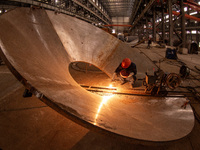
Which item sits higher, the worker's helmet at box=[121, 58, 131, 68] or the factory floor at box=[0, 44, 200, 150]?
the worker's helmet at box=[121, 58, 131, 68]

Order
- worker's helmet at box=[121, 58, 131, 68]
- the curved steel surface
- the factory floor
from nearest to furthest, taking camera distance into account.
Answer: the curved steel surface, the factory floor, worker's helmet at box=[121, 58, 131, 68]

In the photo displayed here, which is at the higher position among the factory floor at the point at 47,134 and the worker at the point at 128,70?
the worker at the point at 128,70

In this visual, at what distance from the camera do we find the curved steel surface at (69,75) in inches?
46.2

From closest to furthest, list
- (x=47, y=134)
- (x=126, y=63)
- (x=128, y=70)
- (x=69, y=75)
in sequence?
(x=47, y=134)
(x=69, y=75)
(x=126, y=63)
(x=128, y=70)

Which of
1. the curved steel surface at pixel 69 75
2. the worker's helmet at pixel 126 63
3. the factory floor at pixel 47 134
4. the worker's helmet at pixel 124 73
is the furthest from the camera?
the worker's helmet at pixel 124 73

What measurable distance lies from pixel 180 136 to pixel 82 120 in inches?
51.4

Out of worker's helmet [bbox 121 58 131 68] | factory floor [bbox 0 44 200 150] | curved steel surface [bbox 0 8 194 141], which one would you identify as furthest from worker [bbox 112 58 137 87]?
factory floor [bbox 0 44 200 150]

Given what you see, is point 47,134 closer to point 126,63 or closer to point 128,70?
point 126,63

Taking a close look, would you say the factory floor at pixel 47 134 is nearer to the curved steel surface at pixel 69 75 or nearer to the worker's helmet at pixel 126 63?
the curved steel surface at pixel 69 75

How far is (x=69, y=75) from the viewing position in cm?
226

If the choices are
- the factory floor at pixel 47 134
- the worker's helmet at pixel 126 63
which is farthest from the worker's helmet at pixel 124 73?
the factory floor at pixel 47 134

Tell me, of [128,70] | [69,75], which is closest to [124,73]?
[128,70]

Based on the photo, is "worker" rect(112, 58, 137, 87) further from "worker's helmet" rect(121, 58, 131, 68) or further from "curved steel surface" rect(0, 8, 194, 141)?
"curved steel surface" rect(0, 8, 194, 141)

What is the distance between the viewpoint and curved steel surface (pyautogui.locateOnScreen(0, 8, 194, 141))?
1.17 m
